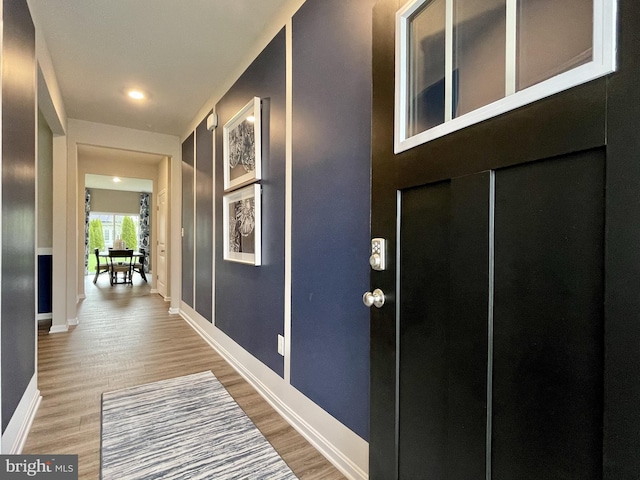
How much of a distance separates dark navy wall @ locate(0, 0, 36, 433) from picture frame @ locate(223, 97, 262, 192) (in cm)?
124

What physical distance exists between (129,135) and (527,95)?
4.82 meters

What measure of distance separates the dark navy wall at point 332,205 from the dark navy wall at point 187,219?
2.59 m

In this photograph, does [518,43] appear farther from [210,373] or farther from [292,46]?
[210,373]

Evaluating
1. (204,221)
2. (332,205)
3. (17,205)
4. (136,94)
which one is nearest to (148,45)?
(136,94)

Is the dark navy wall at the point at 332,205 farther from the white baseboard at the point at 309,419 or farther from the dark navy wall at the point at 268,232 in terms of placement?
the dark navy wall at the point at 268,232

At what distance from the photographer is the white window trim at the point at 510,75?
0.56m

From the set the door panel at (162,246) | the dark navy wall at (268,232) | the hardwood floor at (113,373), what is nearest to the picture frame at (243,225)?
the dark navy wall at (268,232)

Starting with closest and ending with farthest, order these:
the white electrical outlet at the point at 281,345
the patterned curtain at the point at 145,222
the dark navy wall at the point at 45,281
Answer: the white electrical outlet at the point at 281,345 < the dark navy wall at the point at 45,281 < the patterned curtain at the point at 145,222

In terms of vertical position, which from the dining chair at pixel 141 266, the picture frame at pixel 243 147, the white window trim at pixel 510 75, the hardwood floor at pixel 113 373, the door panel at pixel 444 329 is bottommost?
the hardwood floor at pixel 113 373

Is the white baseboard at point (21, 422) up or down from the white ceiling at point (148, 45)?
down

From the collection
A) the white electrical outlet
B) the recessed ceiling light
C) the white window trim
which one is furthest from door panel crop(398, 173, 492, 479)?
the recessed ceiling light

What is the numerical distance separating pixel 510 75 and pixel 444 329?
65 cm

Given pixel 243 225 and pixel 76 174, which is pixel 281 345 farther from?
pixel 76 174

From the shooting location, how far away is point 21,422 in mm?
1640
